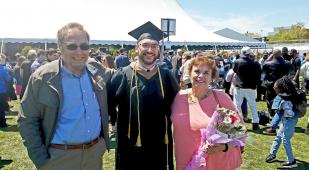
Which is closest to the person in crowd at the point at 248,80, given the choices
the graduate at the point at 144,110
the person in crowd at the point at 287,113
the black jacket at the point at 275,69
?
the black jacket at the point at 275,69

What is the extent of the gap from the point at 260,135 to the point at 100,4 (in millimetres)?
20171

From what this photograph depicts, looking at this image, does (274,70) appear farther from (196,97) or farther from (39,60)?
(196,97)

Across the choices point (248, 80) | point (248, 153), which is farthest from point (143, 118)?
point (248, 80)

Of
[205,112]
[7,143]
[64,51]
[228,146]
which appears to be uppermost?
[64,51]

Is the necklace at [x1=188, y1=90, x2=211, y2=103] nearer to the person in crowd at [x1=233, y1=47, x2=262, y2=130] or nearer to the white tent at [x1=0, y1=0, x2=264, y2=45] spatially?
the person in crowd at [x1=233, y1=47, x2=262, y2=130]

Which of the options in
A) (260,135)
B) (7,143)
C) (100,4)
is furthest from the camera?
(100,4)

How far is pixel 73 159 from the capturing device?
3.10 m

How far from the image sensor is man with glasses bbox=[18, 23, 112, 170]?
299cm

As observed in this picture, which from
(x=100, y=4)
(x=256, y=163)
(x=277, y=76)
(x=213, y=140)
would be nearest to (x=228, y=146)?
(x=213, y=140)

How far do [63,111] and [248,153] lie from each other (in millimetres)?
4861

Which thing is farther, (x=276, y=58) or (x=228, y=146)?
(x=276, y=58)

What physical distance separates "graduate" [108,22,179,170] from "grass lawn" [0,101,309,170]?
2.06 m

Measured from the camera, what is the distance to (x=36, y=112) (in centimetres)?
300

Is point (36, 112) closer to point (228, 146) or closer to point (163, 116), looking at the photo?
point (163, 116)
